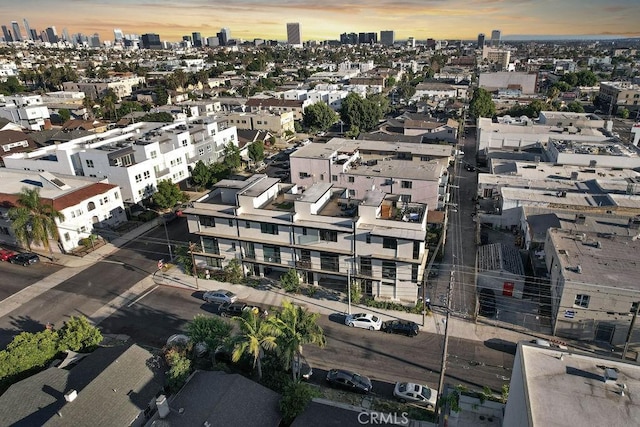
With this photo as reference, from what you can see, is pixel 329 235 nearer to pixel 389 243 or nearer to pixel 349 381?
pixel 389 243

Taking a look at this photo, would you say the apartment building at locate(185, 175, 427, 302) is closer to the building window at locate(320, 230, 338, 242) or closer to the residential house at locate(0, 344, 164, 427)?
the building window at locate(320, 230, 338, 242)

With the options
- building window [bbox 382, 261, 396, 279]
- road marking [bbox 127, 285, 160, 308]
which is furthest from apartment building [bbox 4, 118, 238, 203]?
building window [bbox 382, 261, 396, 279]

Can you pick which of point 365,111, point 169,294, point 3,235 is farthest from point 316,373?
point 365,111

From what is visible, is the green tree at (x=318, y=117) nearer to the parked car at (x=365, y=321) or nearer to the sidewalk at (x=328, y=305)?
the sidewalk at (x=328, y=305)

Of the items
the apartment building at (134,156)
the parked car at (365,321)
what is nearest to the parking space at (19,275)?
the apartment building at (134,156)

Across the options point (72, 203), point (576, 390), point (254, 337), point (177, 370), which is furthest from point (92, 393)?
point (72, 203)
